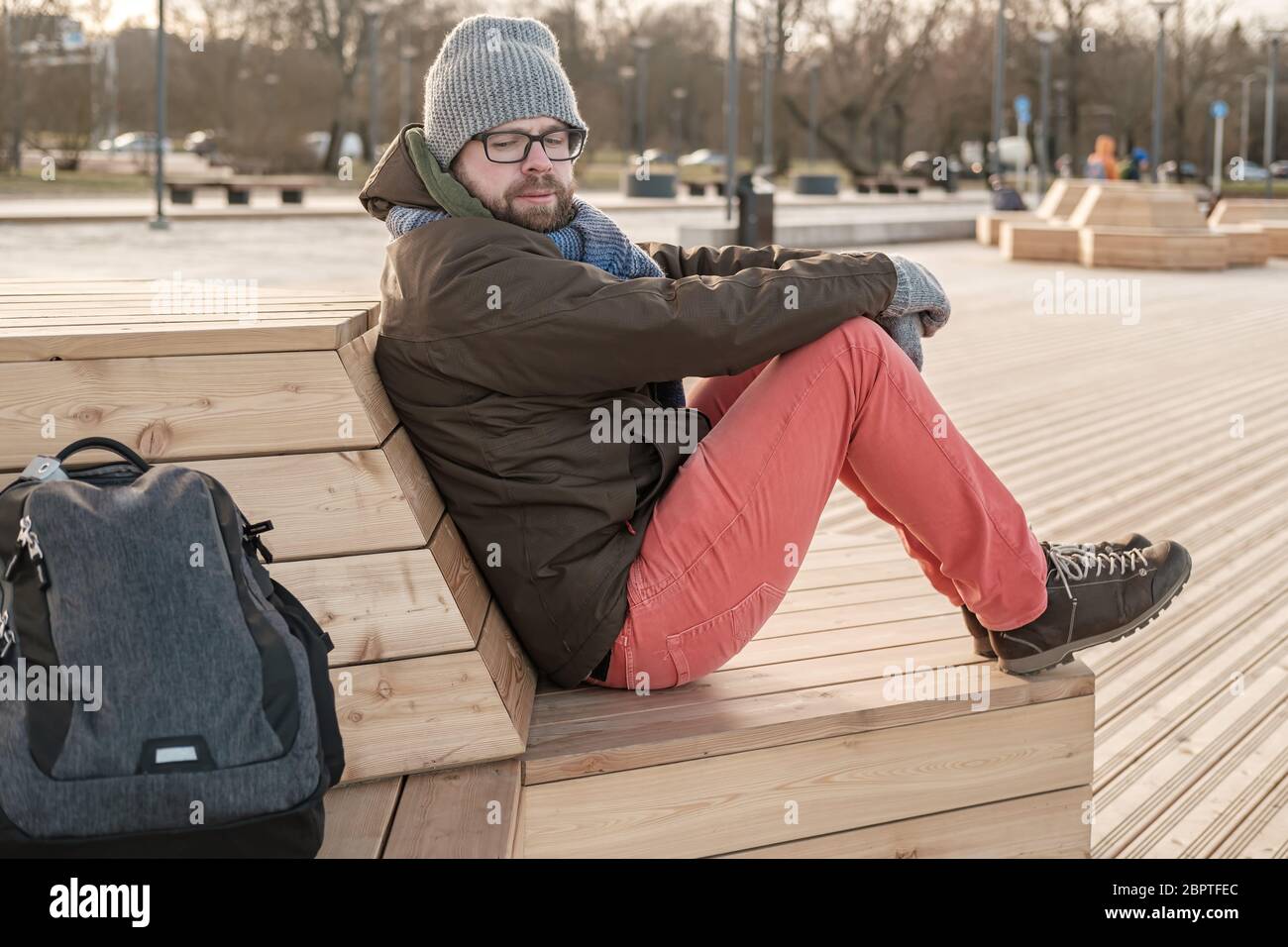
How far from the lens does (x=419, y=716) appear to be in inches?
94.1

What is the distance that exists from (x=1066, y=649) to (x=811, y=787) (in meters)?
0.57

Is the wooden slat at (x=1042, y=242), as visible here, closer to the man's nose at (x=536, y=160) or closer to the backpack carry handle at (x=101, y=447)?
the man's nose at (x=536, y=160)

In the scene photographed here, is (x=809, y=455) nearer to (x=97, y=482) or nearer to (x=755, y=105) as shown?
(x=97, y=482)

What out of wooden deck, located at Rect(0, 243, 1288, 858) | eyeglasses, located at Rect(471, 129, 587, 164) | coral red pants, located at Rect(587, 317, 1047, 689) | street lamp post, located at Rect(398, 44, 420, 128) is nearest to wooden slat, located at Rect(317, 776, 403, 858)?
wooden deck, located at Rect(0, 243, 1288, 858)

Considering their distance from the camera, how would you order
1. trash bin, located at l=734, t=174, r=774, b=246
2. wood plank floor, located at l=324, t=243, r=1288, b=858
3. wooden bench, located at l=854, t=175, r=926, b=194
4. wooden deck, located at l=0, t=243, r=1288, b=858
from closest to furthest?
wooden deck, located at l=0, t=243, r=1288, b=858 < wood plank floor, located at l=324, t=243, r=1288, b=858 < trash bin, located at l=734, t=174, r=774, b=246 < wooden bench, located at l=854, t=175, r=926, b=194

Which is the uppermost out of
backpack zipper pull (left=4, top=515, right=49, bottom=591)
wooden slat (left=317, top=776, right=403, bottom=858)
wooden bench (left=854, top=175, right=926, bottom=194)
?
wooden bench (left=854, top=175, right=926, bottom=194)

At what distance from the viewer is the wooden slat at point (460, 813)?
7.10 feet

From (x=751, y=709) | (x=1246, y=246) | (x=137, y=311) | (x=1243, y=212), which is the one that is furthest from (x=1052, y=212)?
(x=137, y=311)

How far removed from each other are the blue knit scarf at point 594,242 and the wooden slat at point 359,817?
0.88m

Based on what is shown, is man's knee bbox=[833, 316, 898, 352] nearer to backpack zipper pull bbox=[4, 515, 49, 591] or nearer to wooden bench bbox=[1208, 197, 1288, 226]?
backpack zipper pull bbox=[4, 515, 49, 591]

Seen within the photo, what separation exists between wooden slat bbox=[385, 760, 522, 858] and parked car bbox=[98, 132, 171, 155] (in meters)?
39.6

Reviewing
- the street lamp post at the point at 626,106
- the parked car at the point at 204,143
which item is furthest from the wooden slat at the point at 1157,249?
the street lamp post at the point at 626,106

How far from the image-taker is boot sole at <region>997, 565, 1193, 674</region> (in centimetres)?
277
